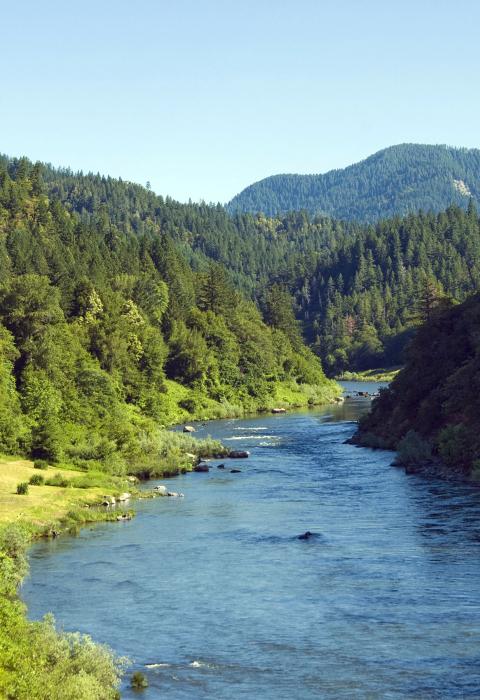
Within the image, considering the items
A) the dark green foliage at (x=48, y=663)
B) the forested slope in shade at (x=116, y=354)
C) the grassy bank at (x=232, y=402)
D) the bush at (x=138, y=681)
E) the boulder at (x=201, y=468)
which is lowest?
the bush at (x=138, y=681)

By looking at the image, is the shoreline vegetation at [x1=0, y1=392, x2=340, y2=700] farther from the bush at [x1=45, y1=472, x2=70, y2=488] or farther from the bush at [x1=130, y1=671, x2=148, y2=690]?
the bush at [x1=130, y1=671, x2=148, y2=690]

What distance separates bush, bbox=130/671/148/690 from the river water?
0.33 m

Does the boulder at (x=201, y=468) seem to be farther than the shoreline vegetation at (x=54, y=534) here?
Yes

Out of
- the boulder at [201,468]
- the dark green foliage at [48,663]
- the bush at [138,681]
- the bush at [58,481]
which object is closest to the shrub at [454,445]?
the boulder at [201,468]

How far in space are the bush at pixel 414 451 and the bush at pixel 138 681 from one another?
5387 centimetres

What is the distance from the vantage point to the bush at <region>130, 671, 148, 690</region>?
3384 cm

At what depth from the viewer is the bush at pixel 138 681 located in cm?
3384

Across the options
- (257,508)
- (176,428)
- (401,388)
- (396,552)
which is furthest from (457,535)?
(176,428)

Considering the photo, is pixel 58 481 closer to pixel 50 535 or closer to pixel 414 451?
pixel 50 535

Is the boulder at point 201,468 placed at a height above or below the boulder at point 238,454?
below

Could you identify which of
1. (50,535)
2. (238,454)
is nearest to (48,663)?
(50,535)

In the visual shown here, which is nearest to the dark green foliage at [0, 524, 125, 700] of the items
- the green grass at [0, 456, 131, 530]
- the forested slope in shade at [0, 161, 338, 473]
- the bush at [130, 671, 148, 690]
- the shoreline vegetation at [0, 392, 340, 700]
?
the shoreline vegetation at [0, 392, 340, 700]

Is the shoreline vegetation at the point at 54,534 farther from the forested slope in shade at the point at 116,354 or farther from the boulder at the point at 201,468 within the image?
the forested slope in shade at the point at 116,354

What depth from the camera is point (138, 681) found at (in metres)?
34.0
